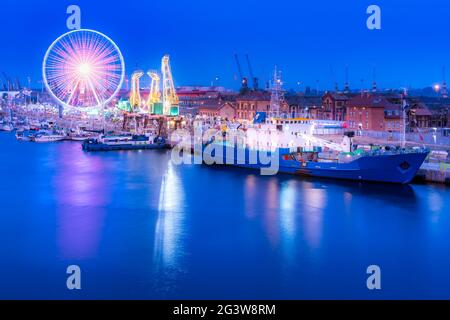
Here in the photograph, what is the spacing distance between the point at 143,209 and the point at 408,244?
146 inches

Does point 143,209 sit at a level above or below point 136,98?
below

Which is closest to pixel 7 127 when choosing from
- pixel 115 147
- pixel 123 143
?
pixel 123 143

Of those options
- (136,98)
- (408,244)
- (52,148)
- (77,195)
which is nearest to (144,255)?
(408,244)

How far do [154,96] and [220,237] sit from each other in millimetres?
15186

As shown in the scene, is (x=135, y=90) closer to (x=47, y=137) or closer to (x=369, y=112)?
(x=47, y=137)

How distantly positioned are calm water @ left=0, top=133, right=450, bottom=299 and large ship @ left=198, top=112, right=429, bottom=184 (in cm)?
→ 33

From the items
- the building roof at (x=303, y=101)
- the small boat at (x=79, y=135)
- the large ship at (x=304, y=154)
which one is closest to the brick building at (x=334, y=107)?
the building roof at (x=303, y=101)

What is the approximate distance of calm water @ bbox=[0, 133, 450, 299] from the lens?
515 centimetres

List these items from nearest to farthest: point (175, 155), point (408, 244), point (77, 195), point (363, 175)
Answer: point (408, 244)
point (77, 195)
point (363, 175)
point (175, 155)

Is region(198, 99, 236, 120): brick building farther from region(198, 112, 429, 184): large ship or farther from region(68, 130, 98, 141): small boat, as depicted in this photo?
region(198, 112, 429, 184): large ship

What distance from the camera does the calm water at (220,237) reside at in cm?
515

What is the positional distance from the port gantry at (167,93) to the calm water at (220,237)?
30.5 ft

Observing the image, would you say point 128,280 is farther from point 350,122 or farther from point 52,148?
point 52,148

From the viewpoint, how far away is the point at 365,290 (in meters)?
5.07
